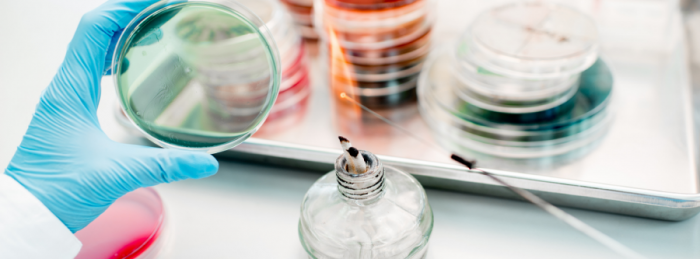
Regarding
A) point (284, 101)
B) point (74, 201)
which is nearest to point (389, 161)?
point (284, 101)

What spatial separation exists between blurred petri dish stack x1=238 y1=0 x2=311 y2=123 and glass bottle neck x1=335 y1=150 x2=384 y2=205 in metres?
0.53

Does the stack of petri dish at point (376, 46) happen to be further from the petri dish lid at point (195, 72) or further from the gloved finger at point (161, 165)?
the gloved finger at point (161, 165)

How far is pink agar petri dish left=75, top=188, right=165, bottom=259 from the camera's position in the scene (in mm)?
1160

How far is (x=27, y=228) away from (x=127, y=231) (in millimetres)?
251

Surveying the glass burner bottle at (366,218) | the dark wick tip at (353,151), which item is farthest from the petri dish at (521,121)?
the dark wick tip at (353,151)

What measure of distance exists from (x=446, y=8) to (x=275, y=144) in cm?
95

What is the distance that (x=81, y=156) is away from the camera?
1.04 meters

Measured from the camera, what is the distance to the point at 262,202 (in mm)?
1317

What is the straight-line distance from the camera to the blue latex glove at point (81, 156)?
1.01 meters

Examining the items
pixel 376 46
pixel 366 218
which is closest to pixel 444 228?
pixel 366 218

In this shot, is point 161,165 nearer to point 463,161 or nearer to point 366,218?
point 366,218

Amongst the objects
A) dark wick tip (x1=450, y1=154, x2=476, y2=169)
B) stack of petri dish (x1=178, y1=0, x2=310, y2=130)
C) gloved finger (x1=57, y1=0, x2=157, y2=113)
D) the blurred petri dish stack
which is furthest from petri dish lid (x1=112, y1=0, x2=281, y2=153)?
dark wick tip (x1=450, y1=154, x2=476, y2=169)

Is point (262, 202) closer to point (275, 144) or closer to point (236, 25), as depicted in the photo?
point (275, 144)

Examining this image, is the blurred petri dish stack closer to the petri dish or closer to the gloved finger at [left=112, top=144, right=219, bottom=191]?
the petri dish
